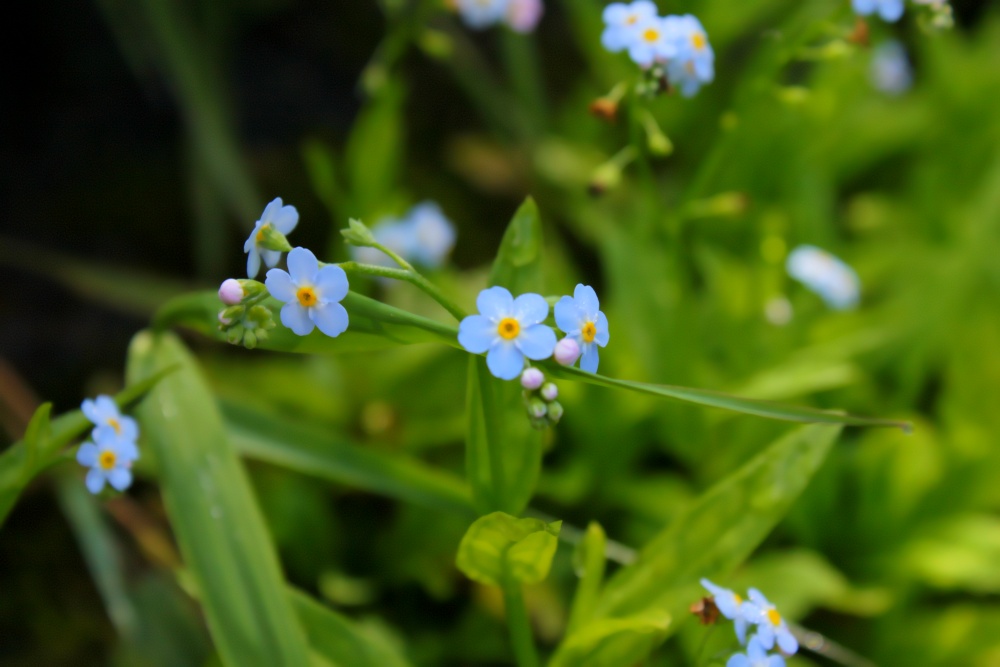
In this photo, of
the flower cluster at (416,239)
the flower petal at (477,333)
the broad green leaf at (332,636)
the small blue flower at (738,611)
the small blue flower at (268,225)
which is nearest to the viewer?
the flower petal at (477,333)

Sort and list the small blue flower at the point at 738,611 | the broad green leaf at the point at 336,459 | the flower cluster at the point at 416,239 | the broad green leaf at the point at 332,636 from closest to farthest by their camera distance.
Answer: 1. the small blue flower at the point at 738,611
2. the broad green leaf at the point at 332,636
3. the broad green leaf at the point at 336,459
4. the flower cluster at the point at 416,239

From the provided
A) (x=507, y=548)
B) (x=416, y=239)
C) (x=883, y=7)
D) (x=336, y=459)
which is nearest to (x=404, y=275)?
(x=507, y=548)

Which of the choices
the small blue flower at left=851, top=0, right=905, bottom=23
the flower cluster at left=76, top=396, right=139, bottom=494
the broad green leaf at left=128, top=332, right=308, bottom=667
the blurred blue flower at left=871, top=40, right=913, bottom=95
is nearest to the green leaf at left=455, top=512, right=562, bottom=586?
the broad green leaf at left=128, top=332, right=308, bottom=667

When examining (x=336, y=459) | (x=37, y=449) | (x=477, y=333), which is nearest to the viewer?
(x=477, y=333)

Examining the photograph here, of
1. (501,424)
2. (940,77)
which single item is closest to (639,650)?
(501,424)

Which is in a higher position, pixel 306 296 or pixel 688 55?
pixel 688 55

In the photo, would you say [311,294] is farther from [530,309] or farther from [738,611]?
[738,611]

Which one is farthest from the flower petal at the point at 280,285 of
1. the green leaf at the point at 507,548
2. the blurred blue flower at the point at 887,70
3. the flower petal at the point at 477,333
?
the blurred blue flower at the point at 887,70

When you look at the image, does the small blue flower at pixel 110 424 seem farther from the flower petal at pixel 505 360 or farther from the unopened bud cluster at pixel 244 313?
the flower petal at pixel 505 360

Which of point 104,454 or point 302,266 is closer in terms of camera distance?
point 302,266
